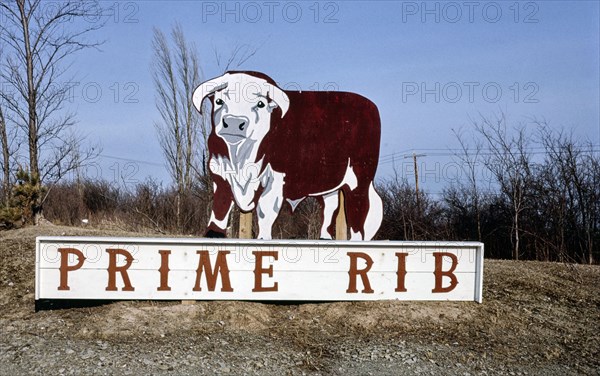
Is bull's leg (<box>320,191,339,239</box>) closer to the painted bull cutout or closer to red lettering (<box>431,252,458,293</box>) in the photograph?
the painted bull cutout

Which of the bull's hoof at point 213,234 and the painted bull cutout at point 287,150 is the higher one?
the painted bull cutout at point 287,150

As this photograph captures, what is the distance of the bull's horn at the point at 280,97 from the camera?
23.1ft

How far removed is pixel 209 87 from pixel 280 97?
88 centimetres

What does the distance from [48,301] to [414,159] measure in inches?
770

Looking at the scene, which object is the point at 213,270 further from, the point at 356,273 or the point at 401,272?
the point at 401,272

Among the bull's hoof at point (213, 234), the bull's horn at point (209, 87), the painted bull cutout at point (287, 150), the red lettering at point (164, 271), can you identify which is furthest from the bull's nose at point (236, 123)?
the red lettering at point (164, 271)

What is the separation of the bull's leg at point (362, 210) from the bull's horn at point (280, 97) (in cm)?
130

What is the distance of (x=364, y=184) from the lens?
23.6ft

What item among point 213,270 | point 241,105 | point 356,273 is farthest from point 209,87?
point 356,273

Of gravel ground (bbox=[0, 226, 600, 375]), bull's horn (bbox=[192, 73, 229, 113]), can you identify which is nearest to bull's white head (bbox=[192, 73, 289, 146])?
bull's horn (bbox=[192, 73, 229, 113])

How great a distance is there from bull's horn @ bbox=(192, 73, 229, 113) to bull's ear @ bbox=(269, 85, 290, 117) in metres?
0.58

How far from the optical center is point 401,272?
258 inches

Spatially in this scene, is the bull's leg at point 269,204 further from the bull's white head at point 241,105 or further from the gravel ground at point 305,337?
the gravel ground at point 305,337

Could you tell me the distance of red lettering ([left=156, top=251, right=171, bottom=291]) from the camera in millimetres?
6281
